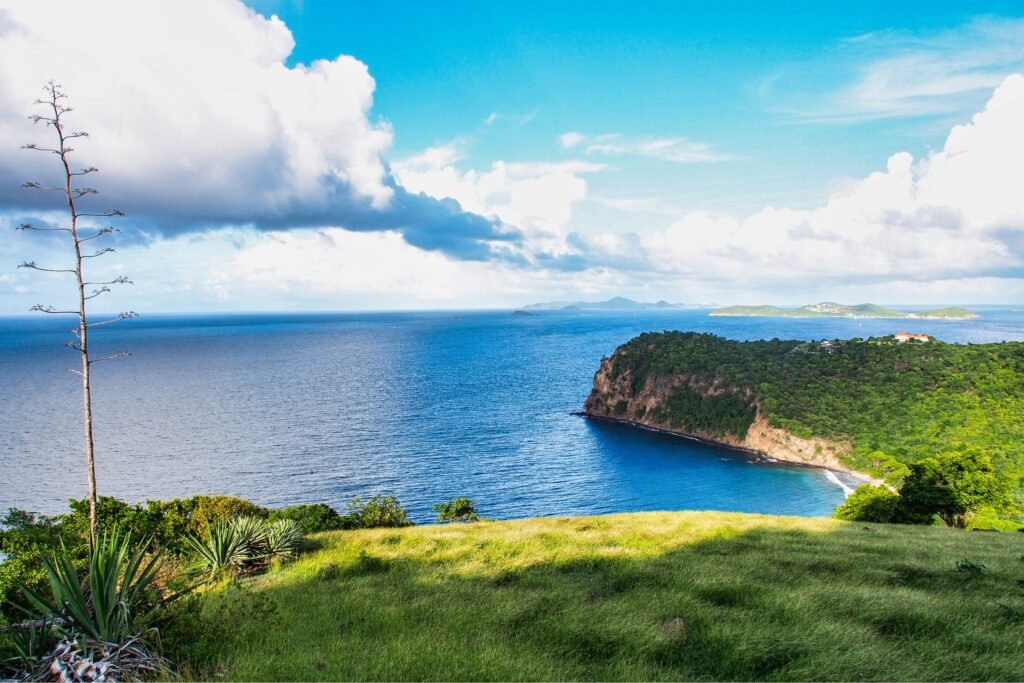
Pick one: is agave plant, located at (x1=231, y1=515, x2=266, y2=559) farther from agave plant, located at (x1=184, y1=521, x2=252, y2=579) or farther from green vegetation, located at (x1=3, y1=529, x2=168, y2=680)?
→ green vegetation, located at (x1=3, y1=529, x2=168, y2=680)

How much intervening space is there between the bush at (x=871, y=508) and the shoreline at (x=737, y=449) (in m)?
32.8

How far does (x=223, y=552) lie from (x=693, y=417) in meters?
95.1

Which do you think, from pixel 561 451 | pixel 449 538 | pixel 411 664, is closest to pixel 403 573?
pixel 449 538

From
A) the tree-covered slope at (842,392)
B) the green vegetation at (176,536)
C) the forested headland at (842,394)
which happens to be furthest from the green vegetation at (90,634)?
the tree-covered slope at (842,392)

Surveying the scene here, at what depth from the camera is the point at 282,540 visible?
14.8m

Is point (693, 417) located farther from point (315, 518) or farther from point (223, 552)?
point (223, 552)

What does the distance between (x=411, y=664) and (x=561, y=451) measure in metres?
75.6

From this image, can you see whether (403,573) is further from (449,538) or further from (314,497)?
(314,497)

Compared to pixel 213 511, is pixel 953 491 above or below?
below

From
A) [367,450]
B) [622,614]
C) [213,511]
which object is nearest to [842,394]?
[367,450]

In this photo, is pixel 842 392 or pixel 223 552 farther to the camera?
pixel 842 392

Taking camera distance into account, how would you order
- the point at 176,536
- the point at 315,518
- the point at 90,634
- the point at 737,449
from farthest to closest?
the point at 737,449
the point at 315,518
the point at 176,536
the point at 90,634

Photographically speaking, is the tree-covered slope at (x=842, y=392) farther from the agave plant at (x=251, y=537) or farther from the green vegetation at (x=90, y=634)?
the green vegetation at (x=90, y=634)

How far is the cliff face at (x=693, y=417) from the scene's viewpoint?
3204 inches
